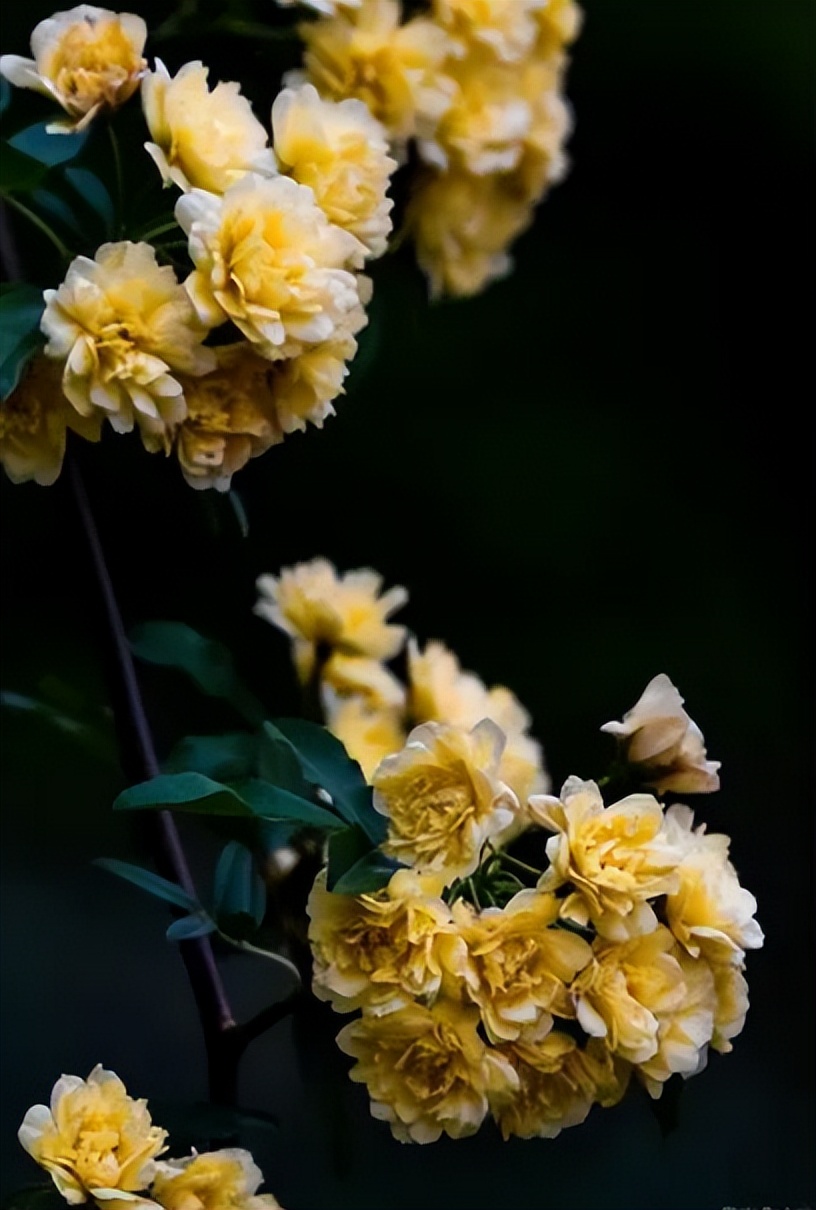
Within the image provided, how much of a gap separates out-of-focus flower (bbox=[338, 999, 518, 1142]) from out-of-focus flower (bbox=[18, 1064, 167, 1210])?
0.08m

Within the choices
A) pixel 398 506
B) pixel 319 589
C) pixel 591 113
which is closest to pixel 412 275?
pixel 319 589

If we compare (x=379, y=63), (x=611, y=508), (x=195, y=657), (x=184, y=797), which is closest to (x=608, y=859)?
(x=184, y=797)

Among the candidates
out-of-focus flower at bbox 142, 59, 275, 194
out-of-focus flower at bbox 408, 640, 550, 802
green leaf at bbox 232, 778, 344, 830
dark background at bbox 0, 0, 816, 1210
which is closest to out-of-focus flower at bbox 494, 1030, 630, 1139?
green leaf at bbox 232, 778, 344, 830

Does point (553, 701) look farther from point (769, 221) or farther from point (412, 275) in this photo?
point (412, 275)

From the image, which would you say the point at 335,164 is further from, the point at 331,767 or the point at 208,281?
the point at 331,767

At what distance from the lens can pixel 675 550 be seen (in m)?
1.88

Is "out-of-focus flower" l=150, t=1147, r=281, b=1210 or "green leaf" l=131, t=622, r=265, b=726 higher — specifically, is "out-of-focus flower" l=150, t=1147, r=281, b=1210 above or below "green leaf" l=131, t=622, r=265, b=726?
below

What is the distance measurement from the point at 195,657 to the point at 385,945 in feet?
0.68

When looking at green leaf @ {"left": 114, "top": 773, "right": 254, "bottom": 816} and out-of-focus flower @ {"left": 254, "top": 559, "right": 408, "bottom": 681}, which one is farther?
out-of-focus flower @ {"left": 254, "top": 559, "right": 408, "bottom": 681}

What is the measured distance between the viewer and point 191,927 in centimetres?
60

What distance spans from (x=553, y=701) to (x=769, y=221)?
0.61 metres

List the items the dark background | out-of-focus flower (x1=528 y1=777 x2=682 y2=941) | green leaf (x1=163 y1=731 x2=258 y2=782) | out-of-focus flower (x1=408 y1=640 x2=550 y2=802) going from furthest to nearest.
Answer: the dark background, out-of-focus flower (x1=408 y1=640 x2=550 y2=802), green leaf (x1=163 y1=731 x2=258 y2=782), out-of-focus flower (x1=528 y1=777 x2=682 y2=941)

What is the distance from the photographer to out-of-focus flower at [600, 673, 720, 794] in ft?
1.86

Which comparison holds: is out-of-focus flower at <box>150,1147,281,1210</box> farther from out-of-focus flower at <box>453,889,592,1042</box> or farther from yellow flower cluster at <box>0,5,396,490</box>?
yellow flower cluster at <box>0,5,396,490</box>
